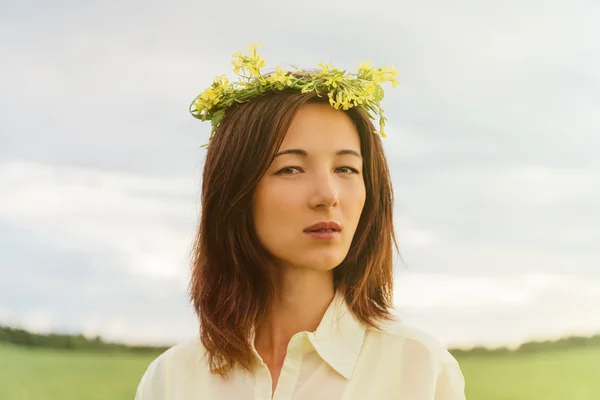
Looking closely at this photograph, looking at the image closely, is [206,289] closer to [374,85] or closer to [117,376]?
[374,85]

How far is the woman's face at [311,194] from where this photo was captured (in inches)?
82.9

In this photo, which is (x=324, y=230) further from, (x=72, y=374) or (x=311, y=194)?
Answer: (x=72, y=374)

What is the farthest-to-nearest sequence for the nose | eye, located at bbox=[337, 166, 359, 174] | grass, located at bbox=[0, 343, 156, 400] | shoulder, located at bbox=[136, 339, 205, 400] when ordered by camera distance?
grass, located at bbox=[0, 343, 156, 400] → shoulder, located at bbox=[136, 339, 205, 400] → eye, located at bbox=[337, 166, 359, 174] → the nose

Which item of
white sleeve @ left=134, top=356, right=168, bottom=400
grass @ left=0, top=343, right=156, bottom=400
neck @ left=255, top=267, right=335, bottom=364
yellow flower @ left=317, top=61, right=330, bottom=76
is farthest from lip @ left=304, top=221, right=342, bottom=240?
grass @ left=0, top=343, right=156, bottom=400

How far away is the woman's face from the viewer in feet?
6.91

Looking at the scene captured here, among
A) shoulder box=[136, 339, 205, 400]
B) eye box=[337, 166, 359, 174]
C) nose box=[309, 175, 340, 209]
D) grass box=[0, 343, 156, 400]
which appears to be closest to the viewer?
nose box=[309, 175, 340, 209]

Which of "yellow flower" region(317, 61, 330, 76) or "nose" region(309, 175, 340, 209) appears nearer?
"nose" region(309, 175, 340, 209)

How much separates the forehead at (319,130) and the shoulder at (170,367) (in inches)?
30.2

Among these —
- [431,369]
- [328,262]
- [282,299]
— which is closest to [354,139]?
[328,262]

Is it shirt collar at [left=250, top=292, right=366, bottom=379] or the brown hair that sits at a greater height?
the brown hair

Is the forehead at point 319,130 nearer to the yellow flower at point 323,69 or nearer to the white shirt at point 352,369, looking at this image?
the yellow flower at point 323,69

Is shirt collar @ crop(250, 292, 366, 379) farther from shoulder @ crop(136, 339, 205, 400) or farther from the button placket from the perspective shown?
shoulder @ crop(136, 339, 205, 400)

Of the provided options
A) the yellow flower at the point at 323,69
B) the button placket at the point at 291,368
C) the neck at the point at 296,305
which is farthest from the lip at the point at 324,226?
the yellow flower at the point at 323,69

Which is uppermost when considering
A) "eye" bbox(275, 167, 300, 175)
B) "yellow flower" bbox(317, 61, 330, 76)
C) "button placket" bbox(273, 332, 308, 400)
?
"yellow flower" bbox(317, 61, 330, 76)
